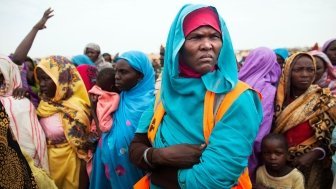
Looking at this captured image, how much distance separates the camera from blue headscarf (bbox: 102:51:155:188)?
10.1ft

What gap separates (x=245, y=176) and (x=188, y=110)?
1.75 feet

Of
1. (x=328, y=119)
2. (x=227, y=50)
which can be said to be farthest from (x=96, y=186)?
(x=328, y=119)

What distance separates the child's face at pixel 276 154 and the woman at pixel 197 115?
116 centimetres

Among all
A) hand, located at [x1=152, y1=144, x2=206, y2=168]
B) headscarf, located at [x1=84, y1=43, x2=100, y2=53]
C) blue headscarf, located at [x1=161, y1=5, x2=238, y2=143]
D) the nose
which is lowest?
headscarf, located at [x1=84, y1=43, x2=100, y2=53]

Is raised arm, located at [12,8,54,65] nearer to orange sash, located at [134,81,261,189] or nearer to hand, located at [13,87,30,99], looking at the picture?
hand, located at [13,87,30,99]

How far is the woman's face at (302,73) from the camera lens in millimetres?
2990

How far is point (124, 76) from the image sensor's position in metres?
3.26

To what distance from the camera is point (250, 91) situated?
1746 mm

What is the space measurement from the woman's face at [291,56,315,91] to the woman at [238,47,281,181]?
0.78 feet

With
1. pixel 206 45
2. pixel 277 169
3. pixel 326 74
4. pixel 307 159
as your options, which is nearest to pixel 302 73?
pixel 307 159

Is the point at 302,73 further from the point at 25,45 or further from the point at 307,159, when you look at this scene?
the point at 25,45

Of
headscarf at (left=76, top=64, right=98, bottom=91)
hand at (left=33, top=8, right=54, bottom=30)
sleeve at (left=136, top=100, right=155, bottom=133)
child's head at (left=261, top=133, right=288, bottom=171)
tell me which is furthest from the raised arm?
child's head at (left=261, top=133, right=288, bottom=171)

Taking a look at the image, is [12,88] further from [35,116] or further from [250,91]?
[250,91]

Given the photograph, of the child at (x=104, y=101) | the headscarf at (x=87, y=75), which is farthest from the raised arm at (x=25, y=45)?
the child at (x=104, y=101)
